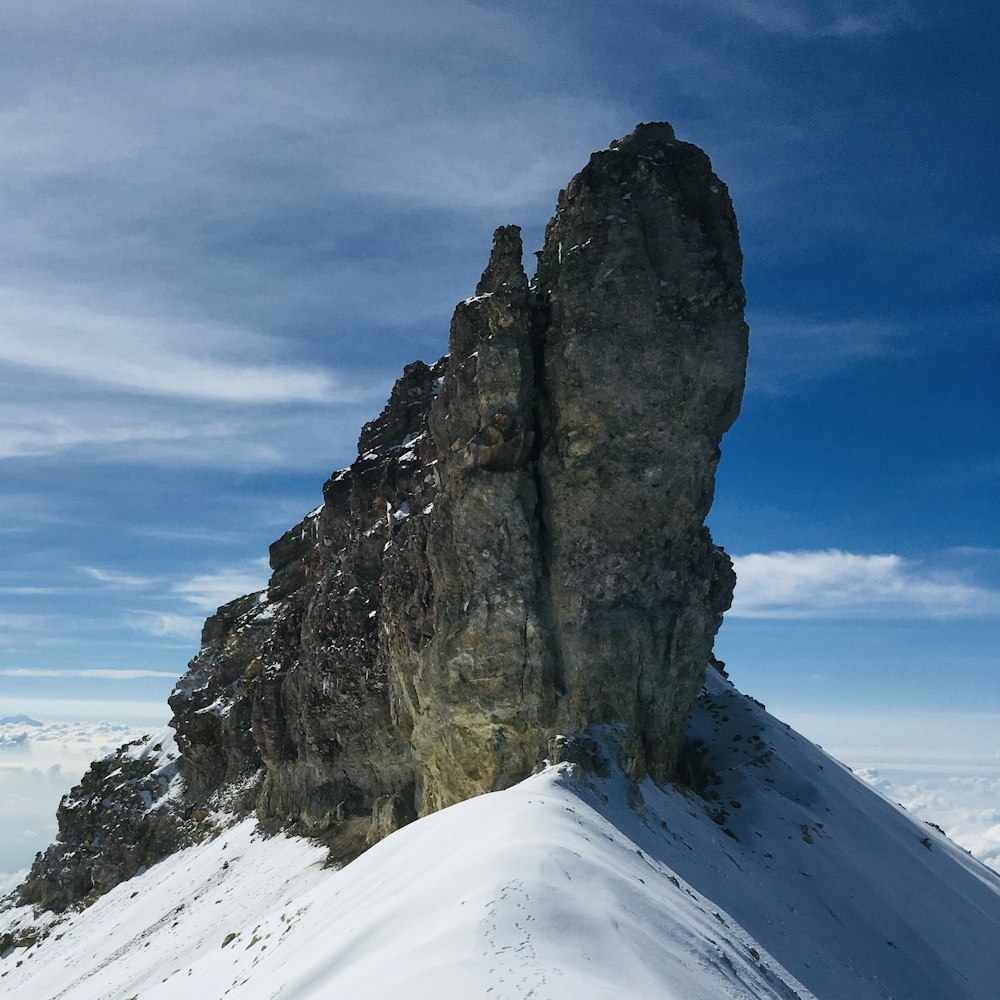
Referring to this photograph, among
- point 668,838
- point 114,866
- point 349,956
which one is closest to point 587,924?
point 349,956

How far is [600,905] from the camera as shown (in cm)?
1515

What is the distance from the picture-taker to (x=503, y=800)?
22.6 metres

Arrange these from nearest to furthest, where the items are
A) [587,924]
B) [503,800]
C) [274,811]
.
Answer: [587,924] < [503,800] < [274,811]

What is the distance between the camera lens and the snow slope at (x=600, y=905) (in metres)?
13.5

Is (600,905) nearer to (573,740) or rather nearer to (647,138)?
(573,740)

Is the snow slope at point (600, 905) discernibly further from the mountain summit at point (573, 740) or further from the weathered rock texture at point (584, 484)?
the weathered rock texture at point (584, 484)

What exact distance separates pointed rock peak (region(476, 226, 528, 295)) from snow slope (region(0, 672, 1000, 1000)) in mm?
17633

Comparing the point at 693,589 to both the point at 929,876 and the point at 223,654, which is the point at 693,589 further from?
the point at 223,654

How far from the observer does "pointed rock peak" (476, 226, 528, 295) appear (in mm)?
33094

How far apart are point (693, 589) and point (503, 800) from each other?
42.1ft

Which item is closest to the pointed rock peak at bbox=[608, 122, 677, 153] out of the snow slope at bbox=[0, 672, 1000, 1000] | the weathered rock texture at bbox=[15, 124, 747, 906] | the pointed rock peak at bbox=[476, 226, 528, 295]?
the weathered rock texture at bbox=[15, 124, 747, 906]

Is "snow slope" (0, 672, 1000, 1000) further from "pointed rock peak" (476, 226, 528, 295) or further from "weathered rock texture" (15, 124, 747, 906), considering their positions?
"pointed rock peak" (476, 226, 528, 295)

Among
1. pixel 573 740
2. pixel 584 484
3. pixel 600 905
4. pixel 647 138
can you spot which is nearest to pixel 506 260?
pixel 647 138

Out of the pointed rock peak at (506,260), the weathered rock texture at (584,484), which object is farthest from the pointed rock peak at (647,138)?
the pointed rock peak at (506,260)
